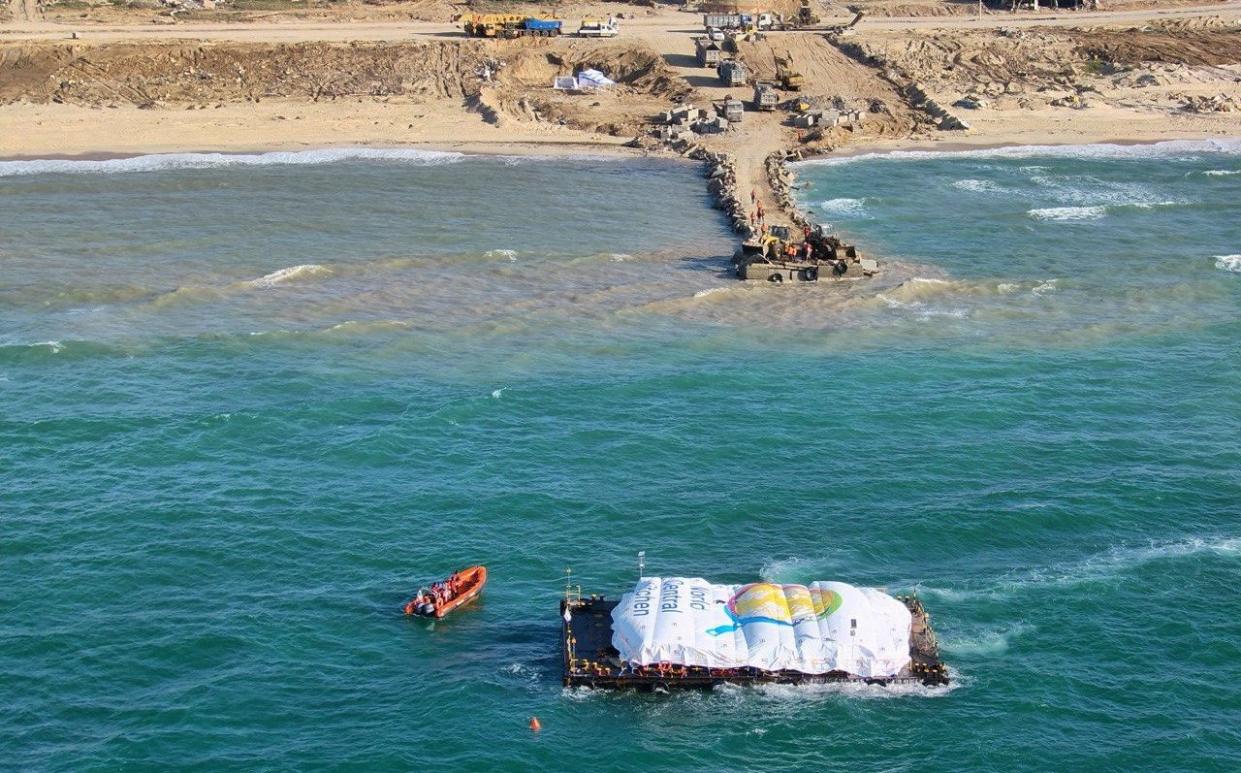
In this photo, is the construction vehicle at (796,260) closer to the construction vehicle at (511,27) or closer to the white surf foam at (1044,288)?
the white surf foam at (1044,288)

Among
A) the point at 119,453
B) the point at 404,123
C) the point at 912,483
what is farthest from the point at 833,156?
the point at 119,453

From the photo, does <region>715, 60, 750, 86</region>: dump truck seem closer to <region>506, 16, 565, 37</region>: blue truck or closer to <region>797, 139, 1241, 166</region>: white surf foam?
<region>797, 139, 1241, 166</region>: white surf foam

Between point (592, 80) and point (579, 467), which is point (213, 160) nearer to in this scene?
point (592, 80)

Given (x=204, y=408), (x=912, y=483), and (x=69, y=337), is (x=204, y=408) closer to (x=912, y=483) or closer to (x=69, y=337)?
(x=69, y=337)

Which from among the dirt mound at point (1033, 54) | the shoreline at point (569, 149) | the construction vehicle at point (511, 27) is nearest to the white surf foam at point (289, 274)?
the shoreline at point (569, 149)

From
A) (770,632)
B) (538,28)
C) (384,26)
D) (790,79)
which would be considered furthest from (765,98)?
(770,632)

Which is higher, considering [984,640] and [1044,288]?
[1044,288]
